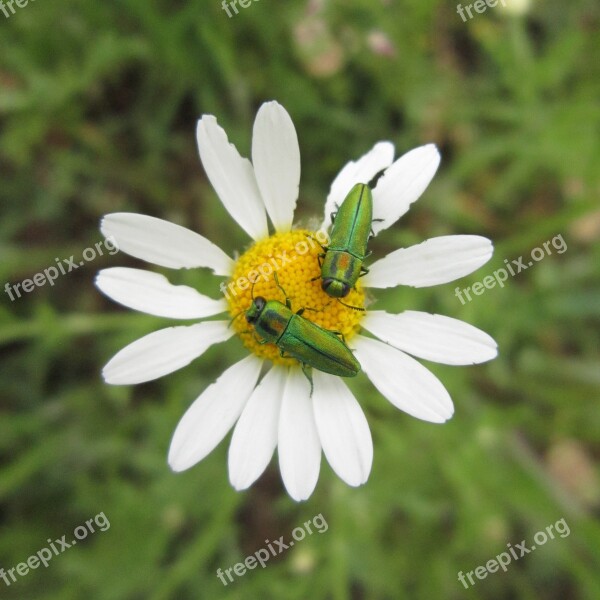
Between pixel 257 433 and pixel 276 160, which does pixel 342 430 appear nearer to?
pixel 257 433

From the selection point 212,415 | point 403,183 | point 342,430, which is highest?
point 403,183

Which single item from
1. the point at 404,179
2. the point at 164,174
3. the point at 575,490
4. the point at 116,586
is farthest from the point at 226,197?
the point at 575,490

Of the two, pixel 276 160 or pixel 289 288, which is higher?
pixel 276 160

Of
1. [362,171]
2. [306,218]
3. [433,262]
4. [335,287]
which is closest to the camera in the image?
[335,287]

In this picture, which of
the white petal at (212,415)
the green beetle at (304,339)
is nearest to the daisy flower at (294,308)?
the white petal at (212,415)

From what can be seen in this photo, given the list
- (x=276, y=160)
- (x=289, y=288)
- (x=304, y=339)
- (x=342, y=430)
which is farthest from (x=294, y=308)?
(x=276, y=160)

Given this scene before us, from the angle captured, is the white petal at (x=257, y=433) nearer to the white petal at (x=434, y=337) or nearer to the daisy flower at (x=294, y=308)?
the daisy flower at (x=294, y=308)

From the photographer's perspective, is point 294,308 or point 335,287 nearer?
point 335,287

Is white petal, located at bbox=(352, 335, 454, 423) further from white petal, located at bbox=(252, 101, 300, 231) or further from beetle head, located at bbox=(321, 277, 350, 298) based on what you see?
white petal, located at bbox=(252, 101, 300, 231)
